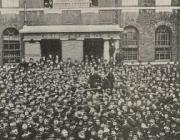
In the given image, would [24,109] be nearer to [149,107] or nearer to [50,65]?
[149,107]

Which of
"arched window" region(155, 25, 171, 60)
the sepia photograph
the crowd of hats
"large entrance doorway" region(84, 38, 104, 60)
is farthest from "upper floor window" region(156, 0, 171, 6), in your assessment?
the crowd of hats

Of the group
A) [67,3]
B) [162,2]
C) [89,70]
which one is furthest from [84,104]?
[162,2]

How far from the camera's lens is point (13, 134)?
1633 centimetres

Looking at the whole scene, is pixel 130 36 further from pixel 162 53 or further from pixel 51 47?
pixel 51 47

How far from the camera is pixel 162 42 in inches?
1136

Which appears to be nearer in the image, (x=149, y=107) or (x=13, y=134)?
(x=13, y=134)

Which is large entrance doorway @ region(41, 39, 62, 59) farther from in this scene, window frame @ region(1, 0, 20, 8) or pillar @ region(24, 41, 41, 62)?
window frame @ region(1, 0, 20, 8)

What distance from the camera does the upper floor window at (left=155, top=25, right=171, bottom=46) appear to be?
28.8 meters

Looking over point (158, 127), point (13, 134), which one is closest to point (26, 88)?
point (13, 134)

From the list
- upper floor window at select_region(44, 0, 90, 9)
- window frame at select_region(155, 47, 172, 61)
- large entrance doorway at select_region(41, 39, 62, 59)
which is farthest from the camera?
window frame at select_region(155, 47, 172, 61)

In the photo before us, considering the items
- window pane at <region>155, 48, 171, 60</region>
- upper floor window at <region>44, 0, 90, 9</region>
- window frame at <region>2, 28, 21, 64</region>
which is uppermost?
upper floor window at <region>44, 0, 90, 9</region>

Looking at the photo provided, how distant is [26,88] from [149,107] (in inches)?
203

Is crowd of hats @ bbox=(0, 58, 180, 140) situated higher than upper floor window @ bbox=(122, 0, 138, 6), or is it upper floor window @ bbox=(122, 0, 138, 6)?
upper floor window @ bbox=(122, 0, 138, 6)

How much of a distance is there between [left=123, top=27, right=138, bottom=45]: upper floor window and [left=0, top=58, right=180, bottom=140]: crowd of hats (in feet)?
11.5
